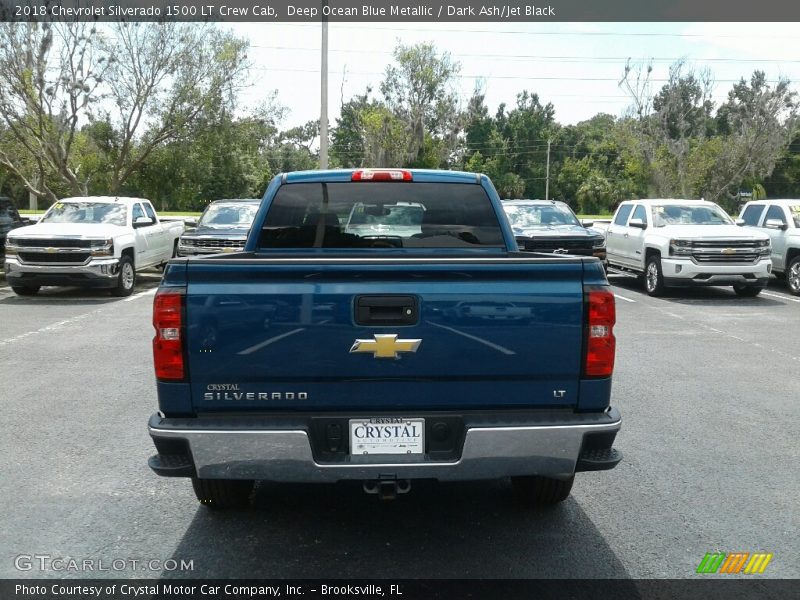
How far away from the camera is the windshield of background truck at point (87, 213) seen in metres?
16.2

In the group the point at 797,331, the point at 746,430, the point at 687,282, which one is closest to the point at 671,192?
the point at 687,282

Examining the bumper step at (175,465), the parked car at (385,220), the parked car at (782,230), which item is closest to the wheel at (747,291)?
the parked car at (782,230)

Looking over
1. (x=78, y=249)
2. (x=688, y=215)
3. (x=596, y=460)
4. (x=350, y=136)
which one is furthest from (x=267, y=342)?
(x=350, y=136)

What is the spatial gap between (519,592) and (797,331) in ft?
31.8

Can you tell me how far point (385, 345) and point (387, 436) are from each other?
1.38 feet

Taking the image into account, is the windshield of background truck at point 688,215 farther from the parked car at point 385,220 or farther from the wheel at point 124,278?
the parked car at point 385,220

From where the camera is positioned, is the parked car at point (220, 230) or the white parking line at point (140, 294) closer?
the white parking line at point (140, 294)

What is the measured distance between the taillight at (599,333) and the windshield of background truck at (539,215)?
13.3 m

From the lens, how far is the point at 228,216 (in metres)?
18.0

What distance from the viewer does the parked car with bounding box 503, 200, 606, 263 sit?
51.7ft

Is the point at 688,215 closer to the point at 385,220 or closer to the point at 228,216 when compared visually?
the point at 228,216

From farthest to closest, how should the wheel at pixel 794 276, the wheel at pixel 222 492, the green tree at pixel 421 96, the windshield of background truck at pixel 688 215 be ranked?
1. the green tree at pixel 421 96
2. the windshield of background truck at pixel 688 215
3. the wheel at pixel 794 276
4. the wheel at pixel 222 492

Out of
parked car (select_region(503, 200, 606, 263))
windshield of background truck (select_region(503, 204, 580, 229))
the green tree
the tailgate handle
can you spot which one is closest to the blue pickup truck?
the tailgate handle

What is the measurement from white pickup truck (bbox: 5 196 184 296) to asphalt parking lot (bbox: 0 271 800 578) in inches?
296
